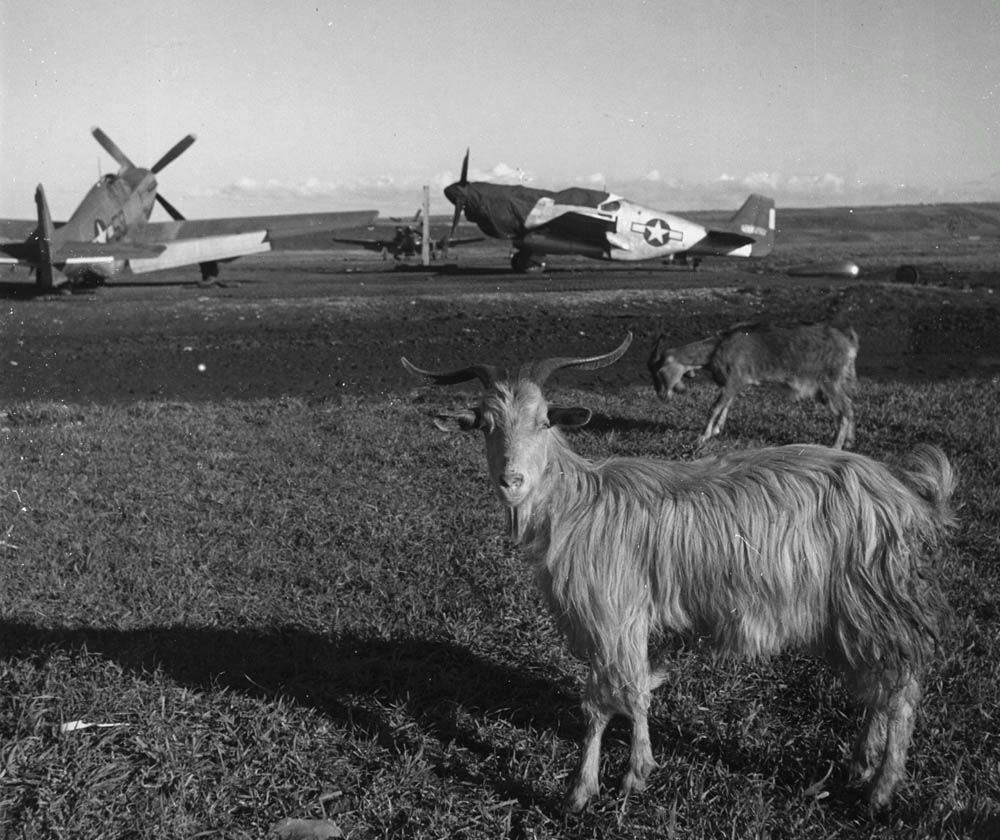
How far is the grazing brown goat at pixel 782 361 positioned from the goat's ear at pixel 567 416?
5.00 metres

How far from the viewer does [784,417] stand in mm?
9500

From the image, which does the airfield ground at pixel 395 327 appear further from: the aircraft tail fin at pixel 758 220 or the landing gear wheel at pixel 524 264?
the aircraft tail fin at pixel 758 220

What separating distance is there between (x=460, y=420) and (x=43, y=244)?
78.3 ft

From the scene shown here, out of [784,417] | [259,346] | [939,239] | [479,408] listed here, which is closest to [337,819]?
[479,408]

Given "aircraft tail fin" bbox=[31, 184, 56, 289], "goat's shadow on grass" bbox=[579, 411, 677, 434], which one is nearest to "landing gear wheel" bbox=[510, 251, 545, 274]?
"aircraft tail fin" bbox=[31, 184, 56, 289]

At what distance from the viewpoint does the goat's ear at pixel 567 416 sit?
371 cm

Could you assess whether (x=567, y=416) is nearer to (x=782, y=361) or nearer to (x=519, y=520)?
(x=519, y=520)

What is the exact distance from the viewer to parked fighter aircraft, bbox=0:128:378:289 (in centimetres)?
2419

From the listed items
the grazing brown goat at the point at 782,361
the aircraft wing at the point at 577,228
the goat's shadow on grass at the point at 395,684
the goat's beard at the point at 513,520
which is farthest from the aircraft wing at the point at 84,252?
the goat's beard at the point at 513,520

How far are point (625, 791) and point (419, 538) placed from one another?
2.86m

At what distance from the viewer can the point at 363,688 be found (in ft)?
13.9

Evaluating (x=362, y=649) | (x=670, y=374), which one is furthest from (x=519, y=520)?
(x=670, y=374)

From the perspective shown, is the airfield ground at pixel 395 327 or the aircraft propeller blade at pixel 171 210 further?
the aircraft propeller blade at pixel 171 210

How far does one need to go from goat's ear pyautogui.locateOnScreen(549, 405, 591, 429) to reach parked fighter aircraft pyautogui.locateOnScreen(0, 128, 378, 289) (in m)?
23.2
